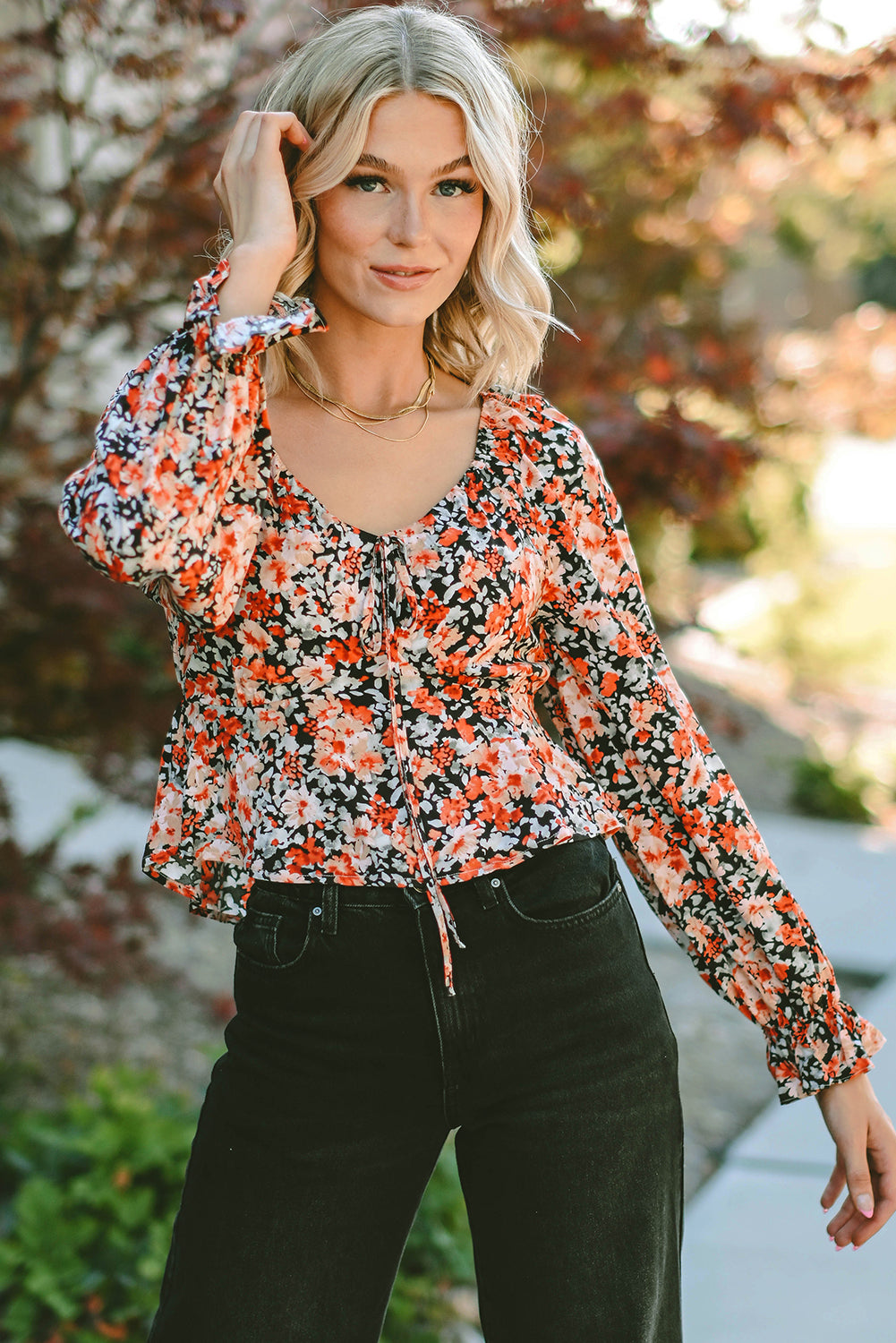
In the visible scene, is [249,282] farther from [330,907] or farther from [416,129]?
[330,907]

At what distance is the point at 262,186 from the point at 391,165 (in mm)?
172

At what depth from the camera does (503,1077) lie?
1651 mm


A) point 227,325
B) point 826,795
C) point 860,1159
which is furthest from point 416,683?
point 826,795

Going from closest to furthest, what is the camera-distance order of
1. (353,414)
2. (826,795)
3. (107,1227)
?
(353,414), (107,1227), (826,795)

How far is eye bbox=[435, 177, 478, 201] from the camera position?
5.93 ft

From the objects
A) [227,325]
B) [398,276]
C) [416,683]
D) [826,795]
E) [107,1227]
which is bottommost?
[107,1227]

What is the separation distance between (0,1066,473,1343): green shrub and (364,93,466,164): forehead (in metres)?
2.06

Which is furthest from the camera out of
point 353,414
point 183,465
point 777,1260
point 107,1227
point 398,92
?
point 777,1260

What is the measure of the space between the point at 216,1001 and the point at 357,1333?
221 centimetres

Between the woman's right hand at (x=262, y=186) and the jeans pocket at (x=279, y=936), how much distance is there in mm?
740

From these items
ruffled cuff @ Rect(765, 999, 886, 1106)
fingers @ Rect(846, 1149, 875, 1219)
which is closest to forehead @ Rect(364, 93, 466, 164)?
ruffled cuff @ Rect(765, 999, 886, 1106)

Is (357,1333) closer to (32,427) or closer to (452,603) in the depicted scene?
(452,603)

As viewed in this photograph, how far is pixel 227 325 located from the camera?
1.56 m

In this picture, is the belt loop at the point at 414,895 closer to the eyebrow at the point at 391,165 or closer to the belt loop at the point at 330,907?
the belt loop at the point at 330,907
